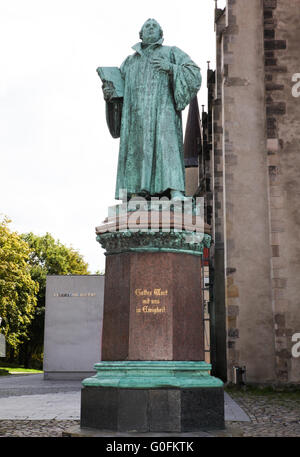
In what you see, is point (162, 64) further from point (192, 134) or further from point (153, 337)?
point (192, 134)

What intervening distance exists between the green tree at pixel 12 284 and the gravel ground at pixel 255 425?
81.3 feet

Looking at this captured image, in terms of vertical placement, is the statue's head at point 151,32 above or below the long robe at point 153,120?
above

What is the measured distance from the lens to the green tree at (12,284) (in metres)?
35.0

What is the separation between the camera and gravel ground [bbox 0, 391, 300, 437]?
7641 mm

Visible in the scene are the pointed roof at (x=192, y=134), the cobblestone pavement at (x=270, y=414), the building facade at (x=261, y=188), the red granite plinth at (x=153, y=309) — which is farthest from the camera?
the pointed roof at (x=192, y=134)

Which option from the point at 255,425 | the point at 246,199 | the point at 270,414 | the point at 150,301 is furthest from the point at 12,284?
the point at 150,301

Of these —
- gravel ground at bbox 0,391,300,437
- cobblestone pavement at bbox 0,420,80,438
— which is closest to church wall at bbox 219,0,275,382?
gravel ground at bbox 0,391,300,437

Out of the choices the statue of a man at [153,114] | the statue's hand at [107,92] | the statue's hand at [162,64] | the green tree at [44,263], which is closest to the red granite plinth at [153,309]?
the statue of a man at [153,114]

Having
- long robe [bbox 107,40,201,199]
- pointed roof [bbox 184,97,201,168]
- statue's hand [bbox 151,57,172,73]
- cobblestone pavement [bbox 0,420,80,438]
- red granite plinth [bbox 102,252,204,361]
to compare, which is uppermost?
pointed roof [bbox 184,97,201,168]

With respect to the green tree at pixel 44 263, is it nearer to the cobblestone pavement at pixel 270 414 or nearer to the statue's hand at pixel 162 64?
the cobblestone pavement at pixel 270 414

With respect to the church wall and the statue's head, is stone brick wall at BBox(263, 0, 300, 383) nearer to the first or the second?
the church wall

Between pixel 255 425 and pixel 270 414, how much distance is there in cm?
203

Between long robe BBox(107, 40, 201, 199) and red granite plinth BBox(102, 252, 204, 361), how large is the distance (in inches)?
44.1

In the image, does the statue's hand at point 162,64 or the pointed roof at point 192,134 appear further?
the pointed roof at point 192,134
